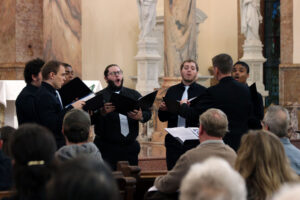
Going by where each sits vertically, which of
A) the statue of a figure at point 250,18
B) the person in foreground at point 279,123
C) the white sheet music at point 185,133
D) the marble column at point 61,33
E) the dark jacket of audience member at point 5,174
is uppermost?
the statue of a figure at point 250,18

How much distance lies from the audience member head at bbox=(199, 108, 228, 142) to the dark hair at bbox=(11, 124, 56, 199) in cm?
175

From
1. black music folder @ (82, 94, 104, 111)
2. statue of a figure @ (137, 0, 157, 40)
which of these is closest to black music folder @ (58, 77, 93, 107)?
black music folder @ (82, 94, 104, 111)

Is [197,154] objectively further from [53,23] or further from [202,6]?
[202,6]

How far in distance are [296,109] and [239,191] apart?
40.0ft

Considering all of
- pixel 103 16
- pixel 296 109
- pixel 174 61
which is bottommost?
pixel 296 109

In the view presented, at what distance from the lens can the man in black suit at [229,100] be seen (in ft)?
19.0

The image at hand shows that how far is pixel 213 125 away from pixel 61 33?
6.51 m

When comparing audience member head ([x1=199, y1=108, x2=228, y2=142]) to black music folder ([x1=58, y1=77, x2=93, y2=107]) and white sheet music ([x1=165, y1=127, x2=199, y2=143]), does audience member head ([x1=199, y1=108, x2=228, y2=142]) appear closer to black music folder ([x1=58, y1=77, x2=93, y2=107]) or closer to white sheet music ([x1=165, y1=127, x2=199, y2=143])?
white sheet music ([x1=165, y1=127, x2=199, y2=143])

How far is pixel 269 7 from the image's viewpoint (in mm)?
18781

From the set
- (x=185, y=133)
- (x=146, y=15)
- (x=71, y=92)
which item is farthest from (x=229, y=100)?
(x=146, y=15)

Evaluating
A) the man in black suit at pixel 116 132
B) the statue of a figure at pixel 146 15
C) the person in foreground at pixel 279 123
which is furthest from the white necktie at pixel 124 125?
the statue of a figure at pixel 146 15

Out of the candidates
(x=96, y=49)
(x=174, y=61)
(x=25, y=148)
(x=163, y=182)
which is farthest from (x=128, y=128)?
(x=96, y=49)

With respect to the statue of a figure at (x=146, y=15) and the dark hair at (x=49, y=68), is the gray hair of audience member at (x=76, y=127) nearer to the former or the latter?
the dark hair at (x=49, y=68)

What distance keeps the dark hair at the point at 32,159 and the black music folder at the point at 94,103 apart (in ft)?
8.91
